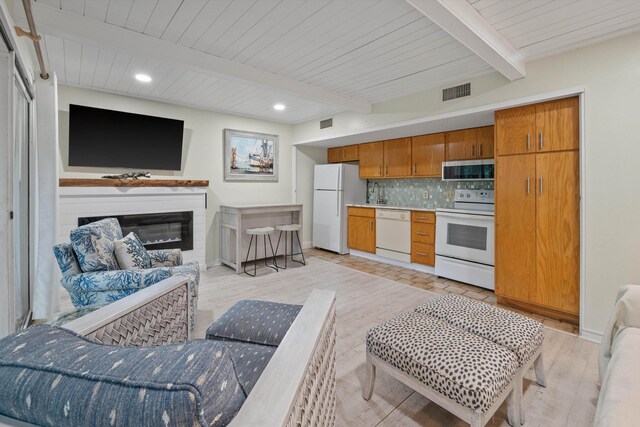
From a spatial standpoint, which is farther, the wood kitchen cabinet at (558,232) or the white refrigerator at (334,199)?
the white refrigerator at (334,199)

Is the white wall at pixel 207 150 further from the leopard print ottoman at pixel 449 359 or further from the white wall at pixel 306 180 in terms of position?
the leopard print ottoman at pixel 449 359

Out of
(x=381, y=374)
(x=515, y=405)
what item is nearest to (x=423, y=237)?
(x=381, y=374)

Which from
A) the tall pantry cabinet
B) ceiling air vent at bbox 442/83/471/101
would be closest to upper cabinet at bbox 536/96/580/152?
the tall pantry cabinet

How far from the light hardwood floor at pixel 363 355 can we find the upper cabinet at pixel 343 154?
2422 mm

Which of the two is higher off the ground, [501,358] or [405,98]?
[405,98]

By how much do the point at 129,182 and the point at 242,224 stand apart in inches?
61.9

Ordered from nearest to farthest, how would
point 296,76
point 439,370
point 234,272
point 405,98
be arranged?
point 439,370 → point 296,76 → point 405,98 → point 234,272

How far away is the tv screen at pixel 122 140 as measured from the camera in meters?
3.56

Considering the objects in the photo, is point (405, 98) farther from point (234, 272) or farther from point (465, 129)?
point (234, 272)

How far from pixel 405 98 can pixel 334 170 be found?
74.8 inches

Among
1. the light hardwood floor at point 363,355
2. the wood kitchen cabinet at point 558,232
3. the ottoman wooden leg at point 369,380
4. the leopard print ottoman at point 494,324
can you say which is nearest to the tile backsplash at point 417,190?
the wood kitchen cabinet at point 558,232

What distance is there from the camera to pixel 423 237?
14.3 feet

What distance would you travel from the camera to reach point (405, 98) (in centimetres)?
388

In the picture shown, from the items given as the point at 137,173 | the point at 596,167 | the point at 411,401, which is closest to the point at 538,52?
the point at 596,167
